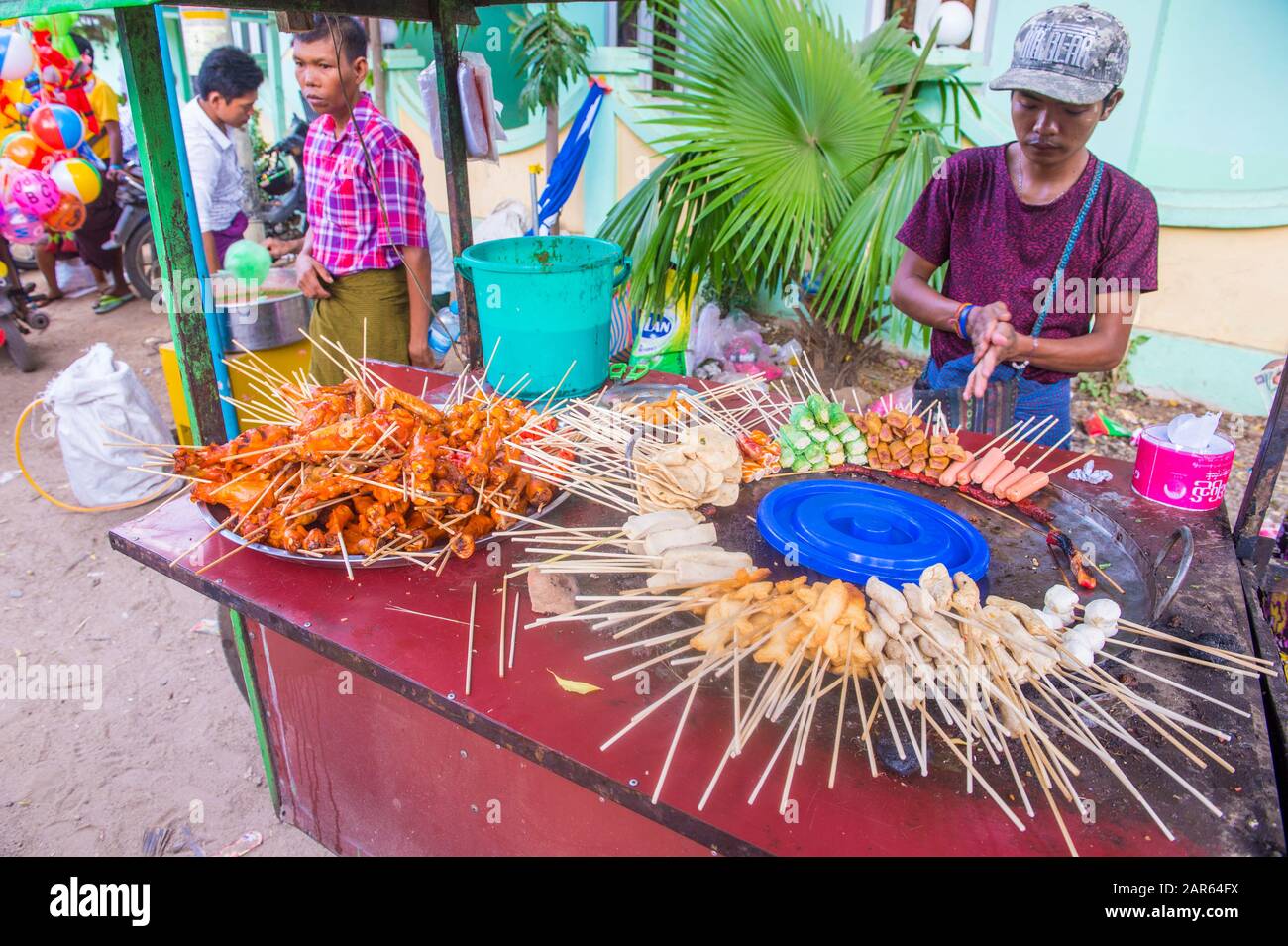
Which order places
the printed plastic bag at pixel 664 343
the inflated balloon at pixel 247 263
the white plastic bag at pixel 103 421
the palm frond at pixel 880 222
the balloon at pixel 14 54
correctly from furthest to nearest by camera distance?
1. the balloon at pixel 14 54
2. the printed plastic bag at pixel 664 343
3. the inflated balloon at pixel 247 263
4. the white plastic bag at pixel 103 421
5. the palm frond at pixel 880 222

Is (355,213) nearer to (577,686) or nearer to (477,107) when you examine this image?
(477,107)

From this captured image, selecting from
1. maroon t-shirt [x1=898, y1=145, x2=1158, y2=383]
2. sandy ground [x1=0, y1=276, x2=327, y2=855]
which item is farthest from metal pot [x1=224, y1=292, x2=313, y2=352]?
maroon t-shirt [x1=898, y1=145, x2=1158, y2=383]

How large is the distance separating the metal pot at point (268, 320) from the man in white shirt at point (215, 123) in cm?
104

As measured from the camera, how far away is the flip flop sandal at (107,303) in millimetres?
8734

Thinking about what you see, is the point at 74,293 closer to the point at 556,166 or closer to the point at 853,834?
the point at 556,166

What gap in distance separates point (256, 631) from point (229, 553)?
2.16 ft

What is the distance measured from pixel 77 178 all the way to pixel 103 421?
4672 mm

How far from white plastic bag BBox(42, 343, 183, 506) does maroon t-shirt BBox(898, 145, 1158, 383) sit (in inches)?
176

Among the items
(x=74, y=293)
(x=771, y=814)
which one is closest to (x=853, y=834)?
(x=771, y=814)

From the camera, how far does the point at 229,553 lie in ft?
6.61

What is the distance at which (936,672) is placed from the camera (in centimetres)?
150

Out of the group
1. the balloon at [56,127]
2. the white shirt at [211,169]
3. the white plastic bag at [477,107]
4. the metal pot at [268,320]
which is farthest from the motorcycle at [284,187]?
the white plastic bag at [477,107]

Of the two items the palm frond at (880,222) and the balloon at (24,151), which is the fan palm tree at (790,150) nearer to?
the palm frond at (880,222)

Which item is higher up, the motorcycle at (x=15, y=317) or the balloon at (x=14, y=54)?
the balloon at (x=14, y=54)
